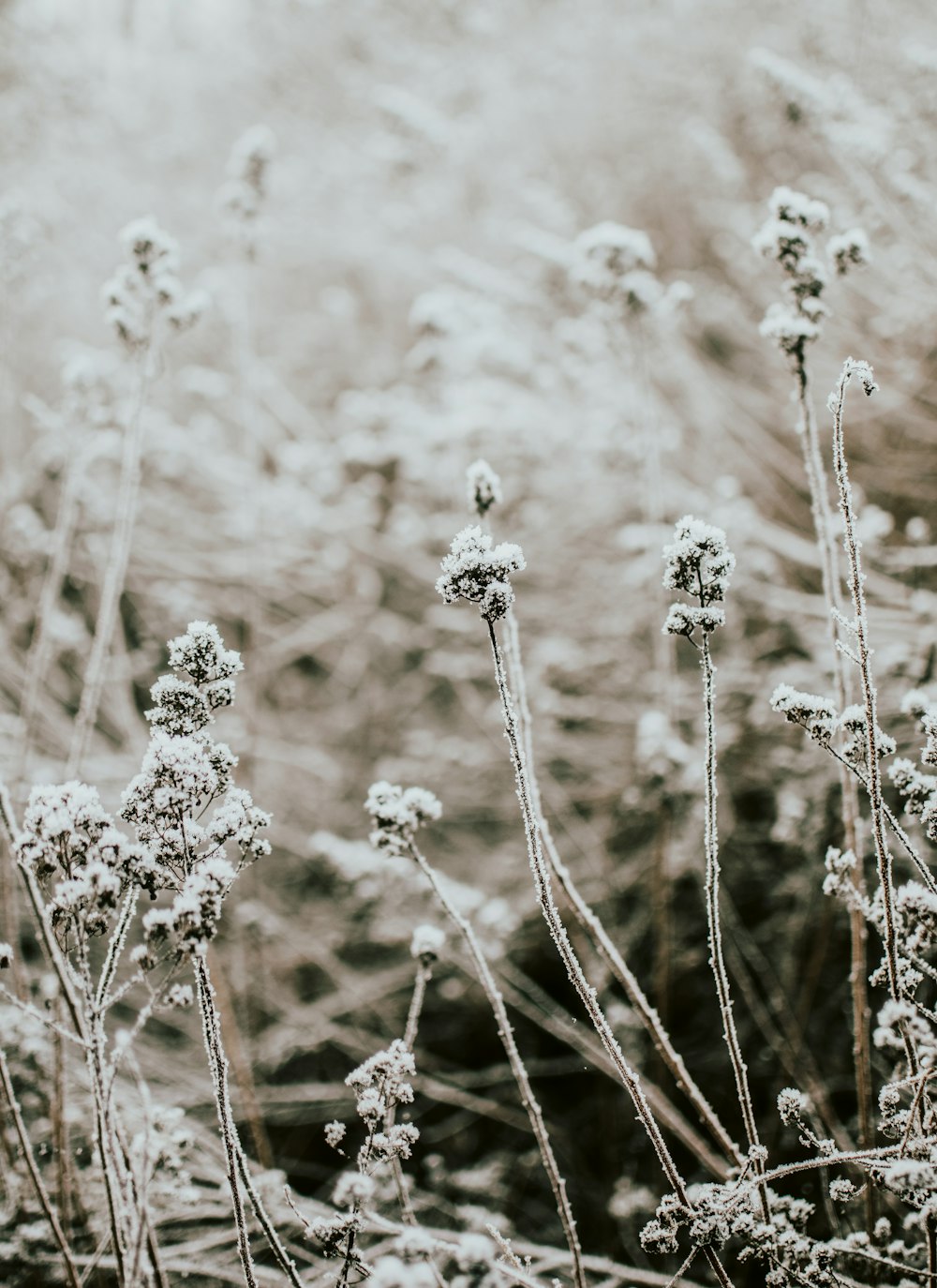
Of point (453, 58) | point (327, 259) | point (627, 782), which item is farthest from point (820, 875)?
point (453, 58)

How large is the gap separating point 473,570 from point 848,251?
1.38 meters

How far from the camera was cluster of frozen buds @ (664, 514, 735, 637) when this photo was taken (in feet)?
4.20

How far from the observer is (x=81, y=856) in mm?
1342

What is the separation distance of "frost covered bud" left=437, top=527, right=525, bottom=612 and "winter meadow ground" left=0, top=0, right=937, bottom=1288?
12 millimetres

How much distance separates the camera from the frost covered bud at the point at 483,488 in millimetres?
1645

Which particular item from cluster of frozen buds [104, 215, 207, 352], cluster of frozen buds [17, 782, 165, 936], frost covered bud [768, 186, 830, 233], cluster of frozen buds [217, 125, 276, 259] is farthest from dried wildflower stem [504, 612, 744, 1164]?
cluster of frozen buds [217, 125, 276, 259]

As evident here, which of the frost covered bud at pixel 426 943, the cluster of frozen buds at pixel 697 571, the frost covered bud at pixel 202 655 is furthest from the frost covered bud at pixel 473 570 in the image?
the frost covered bud at pixel 426 943

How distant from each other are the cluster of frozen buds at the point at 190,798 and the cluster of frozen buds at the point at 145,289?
1260 millimetres

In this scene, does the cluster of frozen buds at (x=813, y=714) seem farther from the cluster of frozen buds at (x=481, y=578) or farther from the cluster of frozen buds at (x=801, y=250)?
the cluster of frozen buds at (x=801, y=250)

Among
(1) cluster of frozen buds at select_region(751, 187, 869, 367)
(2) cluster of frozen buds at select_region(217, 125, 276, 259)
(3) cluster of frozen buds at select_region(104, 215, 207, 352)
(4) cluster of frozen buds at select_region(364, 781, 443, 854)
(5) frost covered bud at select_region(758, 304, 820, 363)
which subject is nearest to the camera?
(4) cluster of frozen buds at select_region(364, 781, 443, 854)

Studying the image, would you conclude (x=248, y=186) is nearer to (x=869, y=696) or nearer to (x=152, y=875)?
(x=152, y=875)

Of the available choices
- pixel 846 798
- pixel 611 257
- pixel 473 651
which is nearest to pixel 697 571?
pixel 846 798

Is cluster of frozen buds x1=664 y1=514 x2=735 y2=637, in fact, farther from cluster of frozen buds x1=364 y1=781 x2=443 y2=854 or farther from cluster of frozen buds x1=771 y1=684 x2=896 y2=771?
cluster of frozen buds x1=364 y1=781 x2=443 y2=854

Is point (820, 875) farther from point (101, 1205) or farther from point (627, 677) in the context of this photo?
point (101, 1205)
